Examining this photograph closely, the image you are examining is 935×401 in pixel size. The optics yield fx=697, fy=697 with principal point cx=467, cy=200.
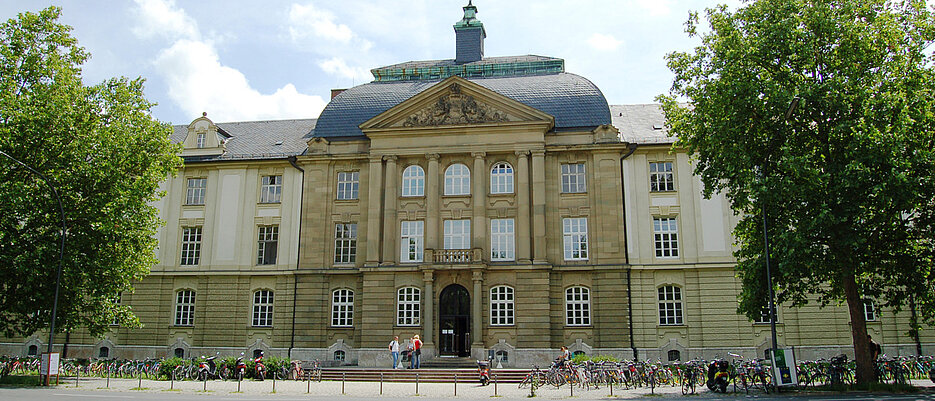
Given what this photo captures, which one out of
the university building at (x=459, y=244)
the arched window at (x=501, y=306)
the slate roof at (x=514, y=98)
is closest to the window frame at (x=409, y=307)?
the university building at (x=459, y=244)

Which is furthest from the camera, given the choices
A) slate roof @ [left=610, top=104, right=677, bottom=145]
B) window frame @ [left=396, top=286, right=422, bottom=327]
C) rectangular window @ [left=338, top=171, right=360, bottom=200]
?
rectangular window @ [left=338, top=171, right=360, bottom=200]

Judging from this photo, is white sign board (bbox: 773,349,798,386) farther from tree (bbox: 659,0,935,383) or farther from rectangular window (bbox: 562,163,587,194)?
rectangular window (bbox: 562,163,587,194)

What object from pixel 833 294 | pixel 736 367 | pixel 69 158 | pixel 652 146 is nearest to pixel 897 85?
pixel 833 294

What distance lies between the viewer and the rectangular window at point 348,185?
117ft

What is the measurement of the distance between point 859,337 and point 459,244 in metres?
17.8

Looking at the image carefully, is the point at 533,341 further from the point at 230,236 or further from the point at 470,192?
the point at 230,236

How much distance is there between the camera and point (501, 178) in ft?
113

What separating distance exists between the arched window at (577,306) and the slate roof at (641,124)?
7853 millimetres

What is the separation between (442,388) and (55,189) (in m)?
15.9

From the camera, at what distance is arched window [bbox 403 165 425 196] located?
34938mm

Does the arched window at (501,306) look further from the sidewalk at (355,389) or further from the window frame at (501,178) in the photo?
the sidewalk at (355,389)

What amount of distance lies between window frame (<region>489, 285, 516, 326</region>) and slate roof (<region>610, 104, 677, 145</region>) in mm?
9662

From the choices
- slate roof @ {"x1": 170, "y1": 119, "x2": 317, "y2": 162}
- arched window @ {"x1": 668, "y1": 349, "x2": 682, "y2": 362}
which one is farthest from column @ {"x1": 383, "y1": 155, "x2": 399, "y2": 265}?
arched window @ {"x1": 668, "y1": 349, "x2": 682, "y2": 362}

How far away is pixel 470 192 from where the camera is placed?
113ft
